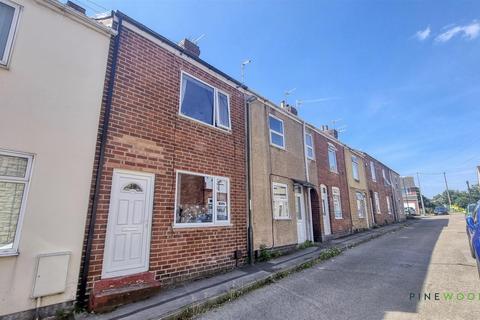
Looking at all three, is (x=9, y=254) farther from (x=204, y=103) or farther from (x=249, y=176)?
(x=249, y=176)

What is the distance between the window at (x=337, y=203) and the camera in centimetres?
1476

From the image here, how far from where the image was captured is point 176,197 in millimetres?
6539

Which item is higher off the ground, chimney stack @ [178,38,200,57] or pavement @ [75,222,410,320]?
chimney stack @ [178,38,200,57]

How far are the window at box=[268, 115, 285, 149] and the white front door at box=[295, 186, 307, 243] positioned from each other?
232cm

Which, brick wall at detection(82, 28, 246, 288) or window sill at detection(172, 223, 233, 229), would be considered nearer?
brick wall at detection(82, 28, 246, 288)

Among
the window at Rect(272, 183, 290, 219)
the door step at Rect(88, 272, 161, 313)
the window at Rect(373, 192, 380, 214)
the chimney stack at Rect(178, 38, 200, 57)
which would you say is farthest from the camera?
the window at Rect(373, 192, 380, 214)

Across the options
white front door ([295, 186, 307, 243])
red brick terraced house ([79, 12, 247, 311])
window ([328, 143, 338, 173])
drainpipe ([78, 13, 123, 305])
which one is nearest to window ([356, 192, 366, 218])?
window ([328, 143, 338, 173])

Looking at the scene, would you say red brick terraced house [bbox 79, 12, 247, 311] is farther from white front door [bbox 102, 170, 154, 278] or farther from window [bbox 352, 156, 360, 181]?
window [bbox 352, 156, 360, 181]

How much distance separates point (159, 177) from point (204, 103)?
3037 millimetres

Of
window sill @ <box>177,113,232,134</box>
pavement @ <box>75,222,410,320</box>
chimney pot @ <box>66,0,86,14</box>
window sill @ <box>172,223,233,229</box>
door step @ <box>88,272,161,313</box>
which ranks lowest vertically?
pavement @ <box>75,222,410,320</box>

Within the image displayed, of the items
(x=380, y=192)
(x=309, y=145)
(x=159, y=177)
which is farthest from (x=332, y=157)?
(x=159, y=177)

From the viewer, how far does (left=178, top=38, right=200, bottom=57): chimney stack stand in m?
8.30

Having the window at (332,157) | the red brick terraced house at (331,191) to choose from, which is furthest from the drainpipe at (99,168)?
the window at (332,157)

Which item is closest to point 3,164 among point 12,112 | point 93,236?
point 12,112
